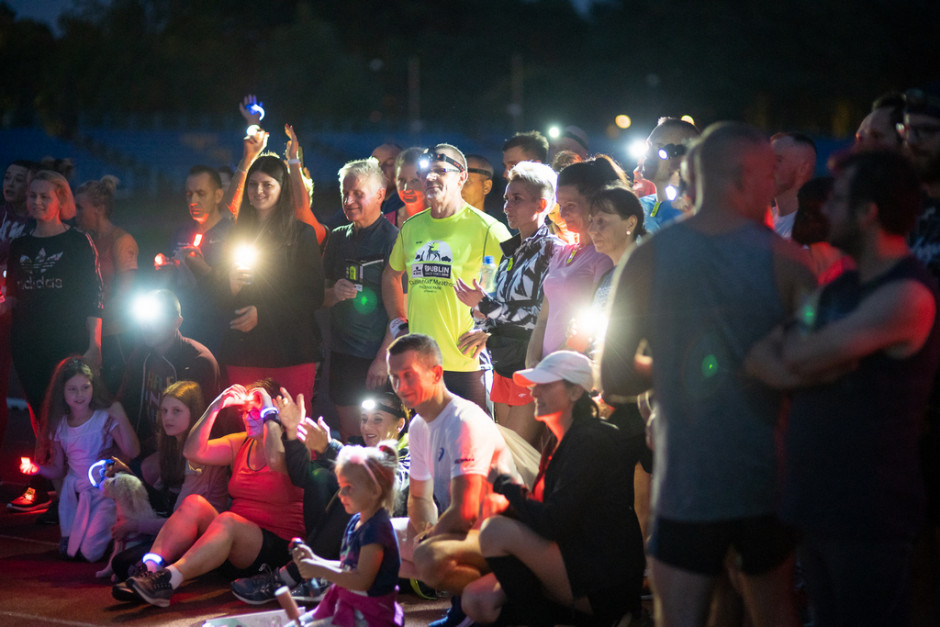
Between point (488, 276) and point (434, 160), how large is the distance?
77cm

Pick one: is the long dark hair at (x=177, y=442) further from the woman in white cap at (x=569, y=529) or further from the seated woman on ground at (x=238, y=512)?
the woman in white cap at (x=569, y=529)

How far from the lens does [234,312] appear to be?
593 centimetres

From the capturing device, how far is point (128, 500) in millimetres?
5262

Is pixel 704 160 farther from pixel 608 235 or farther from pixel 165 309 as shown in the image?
pixel 165 309

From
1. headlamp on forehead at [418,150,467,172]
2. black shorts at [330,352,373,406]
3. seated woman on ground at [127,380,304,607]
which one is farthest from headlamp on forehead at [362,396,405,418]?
headlamp on forehead at [418,150,467,172]

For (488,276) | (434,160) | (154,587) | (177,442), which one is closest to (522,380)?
(488,276)

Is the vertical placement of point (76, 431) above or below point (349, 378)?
below

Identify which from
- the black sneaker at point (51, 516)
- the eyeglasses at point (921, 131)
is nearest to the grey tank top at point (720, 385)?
the eyeglasses at point (921, 131)

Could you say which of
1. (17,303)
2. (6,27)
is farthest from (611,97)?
(17,303)

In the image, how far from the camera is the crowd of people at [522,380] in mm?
2461

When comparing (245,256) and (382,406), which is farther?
(245,256)

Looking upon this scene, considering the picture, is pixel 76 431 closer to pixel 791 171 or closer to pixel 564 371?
pixel 564 371

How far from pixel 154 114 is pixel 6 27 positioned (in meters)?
8.29

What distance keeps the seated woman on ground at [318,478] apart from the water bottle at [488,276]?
2.53ft
